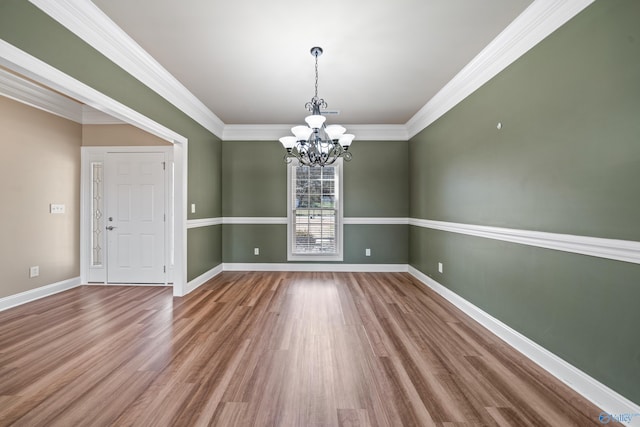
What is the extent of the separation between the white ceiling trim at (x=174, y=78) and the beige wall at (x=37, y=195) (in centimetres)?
194

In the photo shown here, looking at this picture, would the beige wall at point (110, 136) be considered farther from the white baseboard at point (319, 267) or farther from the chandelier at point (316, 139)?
the chandelier at point (316, 139)

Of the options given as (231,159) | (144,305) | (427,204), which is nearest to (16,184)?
(144,305)

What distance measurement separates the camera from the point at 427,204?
14.4ft

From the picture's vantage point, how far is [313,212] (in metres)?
5.32

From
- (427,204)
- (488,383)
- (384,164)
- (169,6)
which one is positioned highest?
(169,6)

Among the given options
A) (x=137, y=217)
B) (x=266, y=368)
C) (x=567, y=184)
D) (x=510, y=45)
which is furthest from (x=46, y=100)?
(x=567, y=184)

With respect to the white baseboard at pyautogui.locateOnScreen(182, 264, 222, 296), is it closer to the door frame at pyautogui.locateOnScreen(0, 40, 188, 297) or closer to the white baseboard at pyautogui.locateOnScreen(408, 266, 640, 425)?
the door frame at pyautogui.locateOnScreen(0, 40, 188, 297)

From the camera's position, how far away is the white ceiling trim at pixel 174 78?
197 cm

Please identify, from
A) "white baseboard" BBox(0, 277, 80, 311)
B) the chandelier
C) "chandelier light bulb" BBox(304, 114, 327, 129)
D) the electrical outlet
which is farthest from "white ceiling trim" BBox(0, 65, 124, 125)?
"chandelier light bulb" BBox(304, 114, 327, 129)

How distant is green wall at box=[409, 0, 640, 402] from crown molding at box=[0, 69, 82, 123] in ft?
17.4

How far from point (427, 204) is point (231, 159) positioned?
3.74 meters

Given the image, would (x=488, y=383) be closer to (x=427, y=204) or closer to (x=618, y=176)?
(x=618, y=176)

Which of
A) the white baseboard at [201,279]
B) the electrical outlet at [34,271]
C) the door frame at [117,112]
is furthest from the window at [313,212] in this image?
the electrical outlet at [34,271]

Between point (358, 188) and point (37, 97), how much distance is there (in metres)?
4.94
